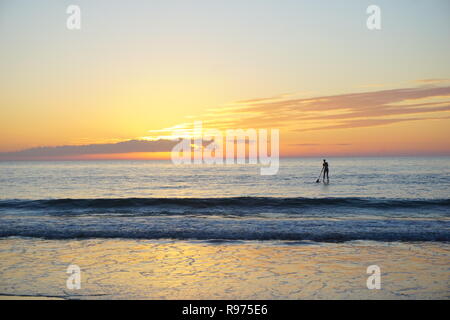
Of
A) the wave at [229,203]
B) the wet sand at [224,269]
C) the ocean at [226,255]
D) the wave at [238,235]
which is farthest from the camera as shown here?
the wave at [229,203]

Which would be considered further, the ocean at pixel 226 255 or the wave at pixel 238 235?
the wave at pixel 238 235

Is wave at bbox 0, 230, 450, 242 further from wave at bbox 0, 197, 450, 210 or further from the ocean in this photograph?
wave at bbox 0, 197, 450, 210

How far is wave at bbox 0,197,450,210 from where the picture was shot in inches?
885

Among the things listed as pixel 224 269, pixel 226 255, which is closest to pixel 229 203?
pixel 226 255

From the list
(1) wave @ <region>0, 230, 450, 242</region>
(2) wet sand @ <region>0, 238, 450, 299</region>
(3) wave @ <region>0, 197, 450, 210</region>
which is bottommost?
(3) wave @ <region>0, 197, 450, 210</region>

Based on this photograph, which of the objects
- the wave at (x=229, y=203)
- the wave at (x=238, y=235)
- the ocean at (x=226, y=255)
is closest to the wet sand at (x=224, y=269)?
the ocean at (x=226, y=255)

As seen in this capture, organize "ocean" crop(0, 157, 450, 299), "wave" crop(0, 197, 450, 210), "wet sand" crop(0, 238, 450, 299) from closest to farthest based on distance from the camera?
1. "wet sand" crop(0, 238, 450, 299)
2. "ocean" crop(0, 157, 450, 299)
3. "wave" crop(0, 197, 450, 210)

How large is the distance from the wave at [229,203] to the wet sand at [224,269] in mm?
10934

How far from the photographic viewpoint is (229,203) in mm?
23406

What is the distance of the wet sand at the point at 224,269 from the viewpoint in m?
7.11

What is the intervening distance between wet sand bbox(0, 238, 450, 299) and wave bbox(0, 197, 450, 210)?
35.9ft

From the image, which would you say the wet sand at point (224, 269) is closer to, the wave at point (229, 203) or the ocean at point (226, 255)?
the ocean at point (226, 255)

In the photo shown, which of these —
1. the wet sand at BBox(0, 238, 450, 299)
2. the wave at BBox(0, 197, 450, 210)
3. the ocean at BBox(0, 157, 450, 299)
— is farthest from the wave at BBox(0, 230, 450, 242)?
the wave at BBox(0, 197, 450, 210)

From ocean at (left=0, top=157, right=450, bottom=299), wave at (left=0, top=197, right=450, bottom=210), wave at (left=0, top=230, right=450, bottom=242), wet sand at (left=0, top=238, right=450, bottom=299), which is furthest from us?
wave at (left=0, top=197, right=450, bottom=210)
